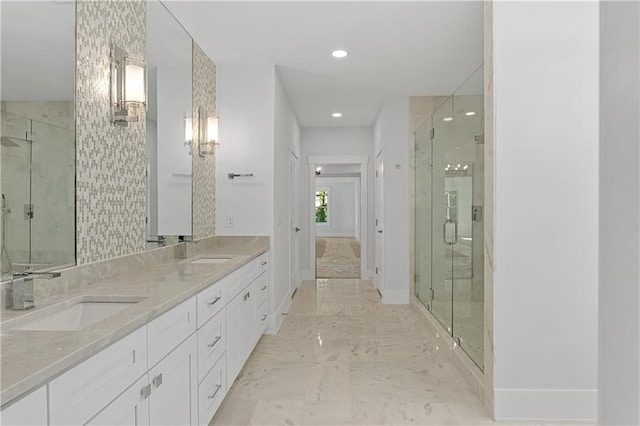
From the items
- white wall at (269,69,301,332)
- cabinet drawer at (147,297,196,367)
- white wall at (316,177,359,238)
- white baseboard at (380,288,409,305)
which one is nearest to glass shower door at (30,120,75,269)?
cabinet drawer at (147,297,196,367)

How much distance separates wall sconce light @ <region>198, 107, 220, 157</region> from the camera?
11.9 feet

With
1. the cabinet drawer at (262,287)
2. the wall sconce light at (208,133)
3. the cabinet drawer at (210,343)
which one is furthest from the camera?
the wall sconce light at (208,133)

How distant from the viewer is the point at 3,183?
58.8 inches

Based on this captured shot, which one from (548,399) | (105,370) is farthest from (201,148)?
(548,399)

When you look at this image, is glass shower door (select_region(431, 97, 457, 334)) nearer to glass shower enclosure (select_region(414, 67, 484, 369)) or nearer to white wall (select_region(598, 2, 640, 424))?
glass shower enclosure (select_region(414, 67, 484, 369))

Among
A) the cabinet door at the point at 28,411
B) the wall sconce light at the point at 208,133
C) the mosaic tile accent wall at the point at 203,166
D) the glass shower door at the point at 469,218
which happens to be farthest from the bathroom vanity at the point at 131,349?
the glass shower door at the point at 469,218

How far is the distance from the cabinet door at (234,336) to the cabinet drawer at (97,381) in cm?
110

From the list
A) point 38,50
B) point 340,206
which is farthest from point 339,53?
point 340,206

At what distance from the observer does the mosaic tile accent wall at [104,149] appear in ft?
6.49

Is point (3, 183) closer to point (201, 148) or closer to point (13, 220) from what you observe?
point (13, 220)

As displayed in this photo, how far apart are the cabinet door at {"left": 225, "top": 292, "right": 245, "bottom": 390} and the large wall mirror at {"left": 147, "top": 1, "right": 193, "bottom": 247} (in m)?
0.67

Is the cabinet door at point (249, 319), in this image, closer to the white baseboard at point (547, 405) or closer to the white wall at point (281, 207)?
the white wall at point (281, 207)

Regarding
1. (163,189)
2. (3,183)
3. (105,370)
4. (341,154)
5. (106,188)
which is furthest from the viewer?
(341,154)

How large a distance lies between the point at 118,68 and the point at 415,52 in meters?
2.48
